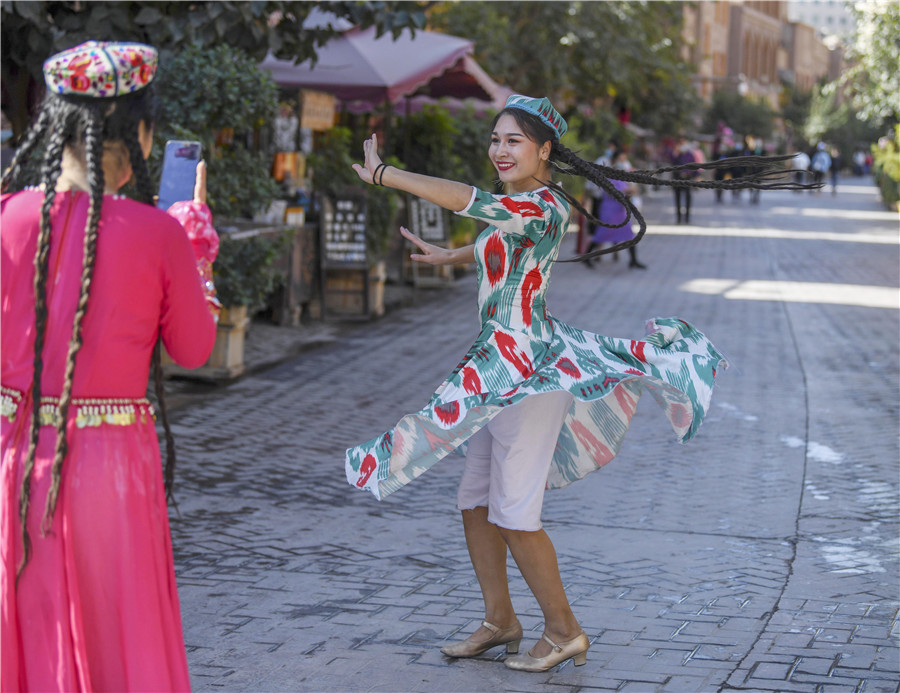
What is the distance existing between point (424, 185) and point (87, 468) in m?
1.39

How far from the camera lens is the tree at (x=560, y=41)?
23.1 m

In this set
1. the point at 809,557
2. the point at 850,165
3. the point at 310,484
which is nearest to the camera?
the point at 809,557

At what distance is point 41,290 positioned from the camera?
2.46 m

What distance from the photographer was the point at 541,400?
12.2ft

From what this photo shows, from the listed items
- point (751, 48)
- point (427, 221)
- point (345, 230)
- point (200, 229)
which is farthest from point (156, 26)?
point (751, 48)

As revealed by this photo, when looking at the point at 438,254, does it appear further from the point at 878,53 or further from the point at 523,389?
the point at 878,53

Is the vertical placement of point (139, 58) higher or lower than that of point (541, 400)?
higher

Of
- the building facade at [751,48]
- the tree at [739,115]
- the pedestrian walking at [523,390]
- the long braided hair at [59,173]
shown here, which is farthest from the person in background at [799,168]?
the building facade at [751,48]

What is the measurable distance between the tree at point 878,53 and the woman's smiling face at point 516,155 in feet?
60.9

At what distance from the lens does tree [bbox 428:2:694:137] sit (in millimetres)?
23109

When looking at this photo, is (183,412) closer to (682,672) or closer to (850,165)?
(682,672)

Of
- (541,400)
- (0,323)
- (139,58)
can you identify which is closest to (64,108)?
(139,58)

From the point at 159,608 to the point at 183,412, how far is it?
564 centimetres

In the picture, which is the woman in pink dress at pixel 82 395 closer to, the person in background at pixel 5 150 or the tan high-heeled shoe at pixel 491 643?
the tan high-heeled shoe at pixel 491 643
